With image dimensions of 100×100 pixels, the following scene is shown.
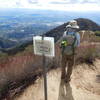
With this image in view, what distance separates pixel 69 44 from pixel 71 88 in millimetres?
1117

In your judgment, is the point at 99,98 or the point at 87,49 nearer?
the point at 99,98

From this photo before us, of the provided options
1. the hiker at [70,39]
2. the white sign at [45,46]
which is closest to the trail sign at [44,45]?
the white sign at [45,46]

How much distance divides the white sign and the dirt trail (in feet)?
6.62

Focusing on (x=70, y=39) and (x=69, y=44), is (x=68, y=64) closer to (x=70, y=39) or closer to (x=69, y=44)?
(x=69, y=44)

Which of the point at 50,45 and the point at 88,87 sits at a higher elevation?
the point at 50,45

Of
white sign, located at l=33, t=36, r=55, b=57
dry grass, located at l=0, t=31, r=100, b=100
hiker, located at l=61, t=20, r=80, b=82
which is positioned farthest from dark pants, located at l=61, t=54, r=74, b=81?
white sign, located at l=33, t=36, r=55, b=57

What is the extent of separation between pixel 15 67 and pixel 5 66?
0.25 metres

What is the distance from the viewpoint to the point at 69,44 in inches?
254

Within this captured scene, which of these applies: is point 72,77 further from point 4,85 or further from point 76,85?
point 4,85

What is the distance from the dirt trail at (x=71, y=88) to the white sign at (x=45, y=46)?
2018 millimetres

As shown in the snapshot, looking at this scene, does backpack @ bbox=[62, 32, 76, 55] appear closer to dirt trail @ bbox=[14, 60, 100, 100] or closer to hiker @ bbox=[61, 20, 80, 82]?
hiker @ bbox=[61, 20, 80, 82]

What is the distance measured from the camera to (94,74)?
8.08 m

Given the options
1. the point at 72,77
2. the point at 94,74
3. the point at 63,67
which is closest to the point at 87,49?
the point at 94,74

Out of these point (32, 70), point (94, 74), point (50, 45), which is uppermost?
point (50, 45)
